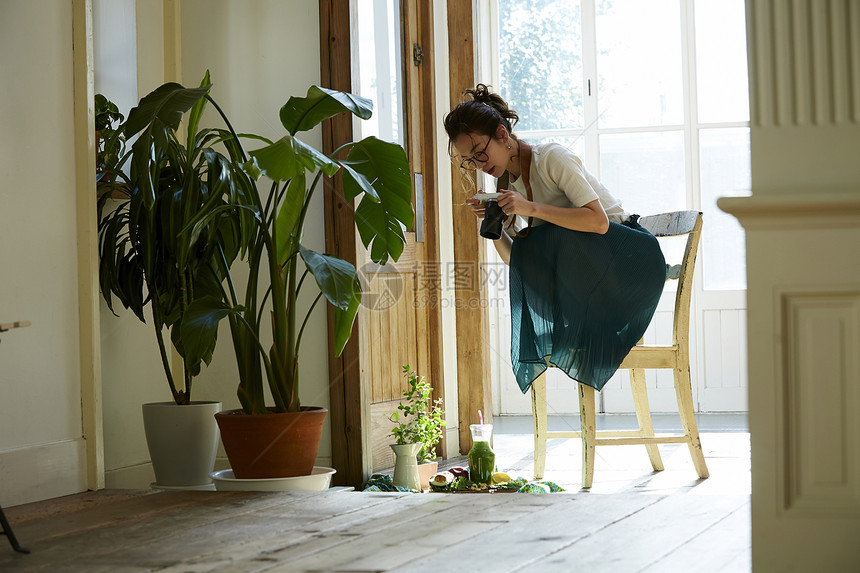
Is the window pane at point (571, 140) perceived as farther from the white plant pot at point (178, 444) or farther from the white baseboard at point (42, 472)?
the white baseboard at point (42, 472)

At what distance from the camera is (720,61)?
5.18 meters

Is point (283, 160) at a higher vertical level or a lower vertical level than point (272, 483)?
higher

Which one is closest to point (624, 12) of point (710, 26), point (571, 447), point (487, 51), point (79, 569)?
point (710, 26)

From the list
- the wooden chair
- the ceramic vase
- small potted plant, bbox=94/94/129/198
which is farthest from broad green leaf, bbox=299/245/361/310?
the wooden chair

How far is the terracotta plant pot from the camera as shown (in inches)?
93.0

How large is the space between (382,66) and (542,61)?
7.13 ft

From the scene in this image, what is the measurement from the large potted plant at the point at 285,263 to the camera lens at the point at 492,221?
0.24 m

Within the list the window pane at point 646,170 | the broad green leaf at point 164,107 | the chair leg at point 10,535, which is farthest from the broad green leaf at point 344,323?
the window pane at point 646,170

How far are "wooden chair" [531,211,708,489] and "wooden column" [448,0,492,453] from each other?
0.68 meters

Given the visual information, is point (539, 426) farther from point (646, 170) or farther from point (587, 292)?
point (646, 170)

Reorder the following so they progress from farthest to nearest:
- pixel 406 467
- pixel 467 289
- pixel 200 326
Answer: pixel 467 289 → pixel 406 467 → pixel 200 326

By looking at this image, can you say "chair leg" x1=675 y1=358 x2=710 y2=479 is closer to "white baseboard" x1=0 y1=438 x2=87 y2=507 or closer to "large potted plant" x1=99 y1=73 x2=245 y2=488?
"large potted plant" x1=99 y1=73 x2=245 y2=488

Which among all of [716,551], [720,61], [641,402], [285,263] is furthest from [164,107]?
[720,61]

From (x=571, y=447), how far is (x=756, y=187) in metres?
3.01
